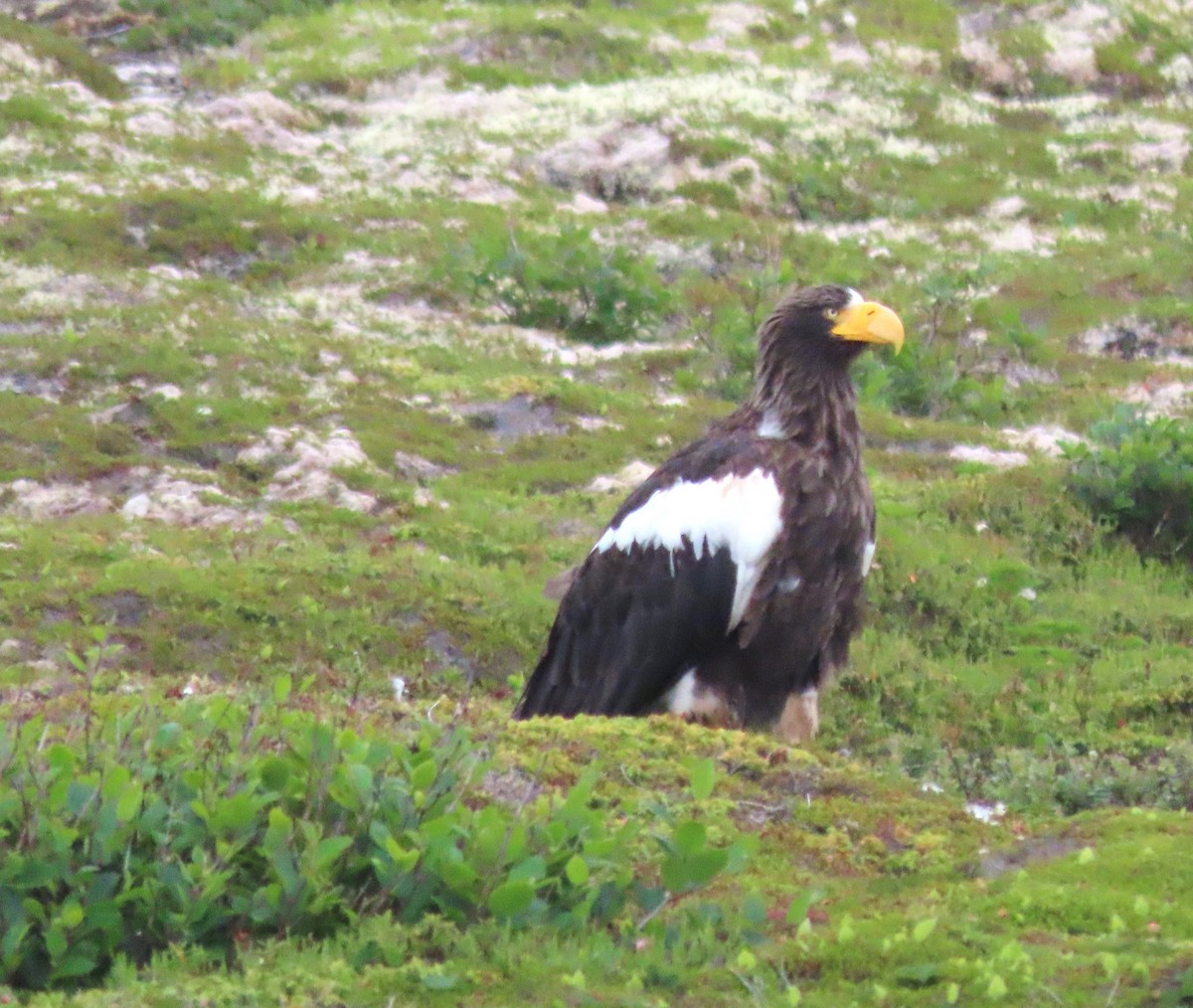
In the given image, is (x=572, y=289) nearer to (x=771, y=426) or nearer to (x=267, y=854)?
(x=771, y=426)

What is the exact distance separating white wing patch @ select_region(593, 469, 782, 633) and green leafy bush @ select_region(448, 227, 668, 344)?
1196 centimetres

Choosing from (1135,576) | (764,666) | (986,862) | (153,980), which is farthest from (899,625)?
(153,980)

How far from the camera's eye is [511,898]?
5.52 meters

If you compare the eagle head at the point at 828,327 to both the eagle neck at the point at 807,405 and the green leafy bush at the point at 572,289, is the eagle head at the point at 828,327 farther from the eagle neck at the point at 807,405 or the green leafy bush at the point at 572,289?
the green leafy bush at the point at 572,289

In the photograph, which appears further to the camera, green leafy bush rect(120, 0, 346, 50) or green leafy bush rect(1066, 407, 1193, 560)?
green leafy bush rect(120, 0, 346, 50)

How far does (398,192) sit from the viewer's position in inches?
1098

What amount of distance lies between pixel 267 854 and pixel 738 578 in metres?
4.58

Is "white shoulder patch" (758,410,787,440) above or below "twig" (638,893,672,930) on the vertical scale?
above

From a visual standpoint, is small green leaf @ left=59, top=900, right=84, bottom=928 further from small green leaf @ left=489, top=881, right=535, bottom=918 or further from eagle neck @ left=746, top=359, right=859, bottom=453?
eagle neck @ left=746, top=359, right=859, bottom=453

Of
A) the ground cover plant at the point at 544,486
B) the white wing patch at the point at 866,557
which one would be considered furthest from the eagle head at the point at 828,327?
the ground cover plant at the point at 544,486

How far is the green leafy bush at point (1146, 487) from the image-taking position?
15094mm

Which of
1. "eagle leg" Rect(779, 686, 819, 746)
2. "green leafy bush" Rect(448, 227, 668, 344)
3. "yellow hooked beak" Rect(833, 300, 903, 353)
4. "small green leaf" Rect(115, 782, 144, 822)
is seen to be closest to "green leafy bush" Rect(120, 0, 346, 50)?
"green leafy bush" Rect(448, 227, 668, 344)

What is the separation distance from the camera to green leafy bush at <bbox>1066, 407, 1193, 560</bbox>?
→ 1509cm

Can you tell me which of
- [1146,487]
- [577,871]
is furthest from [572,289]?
[577,871]
